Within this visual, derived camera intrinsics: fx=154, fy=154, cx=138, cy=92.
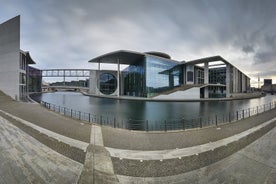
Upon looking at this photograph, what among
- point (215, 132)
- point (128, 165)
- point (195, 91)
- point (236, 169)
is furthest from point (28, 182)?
point (195, 91)

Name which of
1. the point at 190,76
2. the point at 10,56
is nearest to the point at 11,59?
the point at 10,56

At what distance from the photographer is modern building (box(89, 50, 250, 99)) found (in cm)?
4425

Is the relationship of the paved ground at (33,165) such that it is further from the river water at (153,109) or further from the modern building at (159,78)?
the modern building at (159,78)

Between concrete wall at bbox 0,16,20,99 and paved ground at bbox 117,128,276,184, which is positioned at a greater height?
concrete wall at bbox 0,16,20,99

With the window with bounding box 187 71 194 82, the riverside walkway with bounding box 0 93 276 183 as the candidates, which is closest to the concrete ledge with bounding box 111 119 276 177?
the riverside walkway with bounding box 0 93 276 183

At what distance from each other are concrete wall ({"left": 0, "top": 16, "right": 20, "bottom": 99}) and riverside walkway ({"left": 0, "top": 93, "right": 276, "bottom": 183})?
2096 cm

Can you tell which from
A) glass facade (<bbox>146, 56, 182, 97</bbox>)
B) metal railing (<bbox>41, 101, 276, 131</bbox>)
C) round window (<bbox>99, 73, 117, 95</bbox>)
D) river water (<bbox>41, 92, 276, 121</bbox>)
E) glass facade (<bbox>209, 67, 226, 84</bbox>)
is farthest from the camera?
glass facade (<bbox>209, 67, 226, 84</bbox>)

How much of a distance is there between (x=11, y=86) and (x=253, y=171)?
31782 mm

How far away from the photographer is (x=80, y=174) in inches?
175

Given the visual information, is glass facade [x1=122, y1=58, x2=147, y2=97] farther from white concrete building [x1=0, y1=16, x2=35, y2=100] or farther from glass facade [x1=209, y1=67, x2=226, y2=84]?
glass facade [x1=209, y1=67, x2=226, y2=84]

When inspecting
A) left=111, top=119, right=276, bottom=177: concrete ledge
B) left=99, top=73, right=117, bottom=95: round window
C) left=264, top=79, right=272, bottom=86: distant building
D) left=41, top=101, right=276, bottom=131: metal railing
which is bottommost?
left=41, top=101, right=276, bottom=131: metal railing

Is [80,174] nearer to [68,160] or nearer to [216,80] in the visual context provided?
[68,160]

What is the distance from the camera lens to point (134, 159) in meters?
5.40

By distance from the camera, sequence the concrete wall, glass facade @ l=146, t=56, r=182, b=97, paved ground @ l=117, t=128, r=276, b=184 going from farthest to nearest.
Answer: glass facade @ l=146, t=56, r=182, b=97 < the concrete wall < paved ground @ l=117, t=128, r=276, b=184
